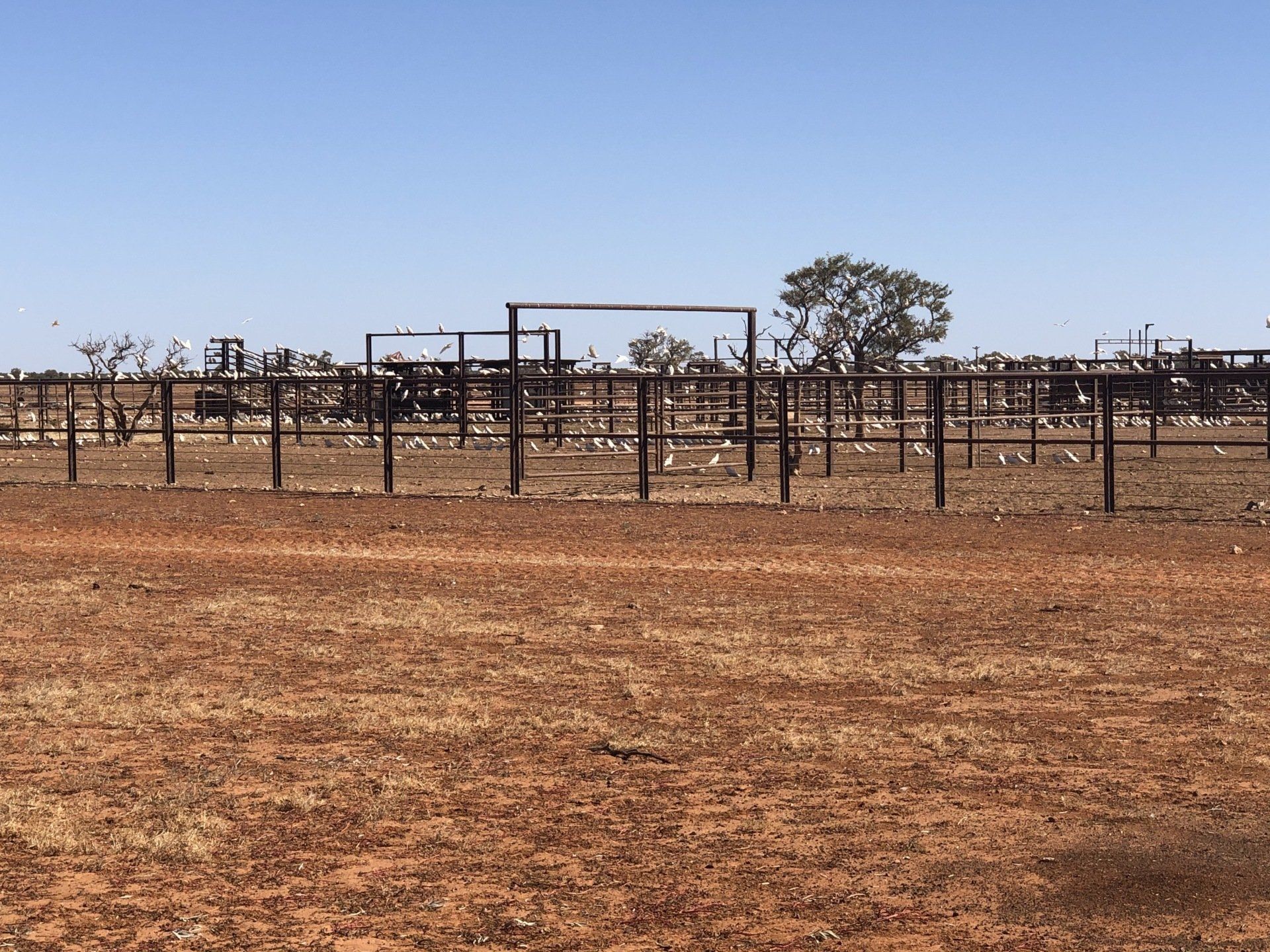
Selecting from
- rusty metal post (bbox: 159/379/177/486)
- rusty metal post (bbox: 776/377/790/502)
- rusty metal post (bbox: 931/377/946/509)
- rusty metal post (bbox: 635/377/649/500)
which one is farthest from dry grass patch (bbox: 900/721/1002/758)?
rusty metal post (bbox: 159/379/177/486)

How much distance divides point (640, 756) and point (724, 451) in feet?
85.5

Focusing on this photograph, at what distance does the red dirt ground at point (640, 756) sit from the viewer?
4527 millimetres

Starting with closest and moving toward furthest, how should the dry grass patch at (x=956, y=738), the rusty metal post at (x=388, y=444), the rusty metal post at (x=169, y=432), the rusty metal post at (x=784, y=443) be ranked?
1. the dry grass patch at (x=956, y=738)
2. the rusty metal post at (x=784, y=443)
3. the rusty metal post at (x=388, y=444)
4. the rusty metal post at (x=169, y=432)

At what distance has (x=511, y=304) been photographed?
20891 mm

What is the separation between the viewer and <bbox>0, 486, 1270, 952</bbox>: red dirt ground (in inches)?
178

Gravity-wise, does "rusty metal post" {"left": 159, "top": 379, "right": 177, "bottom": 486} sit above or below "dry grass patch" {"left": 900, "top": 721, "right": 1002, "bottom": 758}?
above

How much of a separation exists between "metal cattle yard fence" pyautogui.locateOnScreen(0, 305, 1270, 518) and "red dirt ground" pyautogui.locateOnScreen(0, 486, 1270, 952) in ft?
20.5

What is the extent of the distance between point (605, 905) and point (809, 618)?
5462 millimetres

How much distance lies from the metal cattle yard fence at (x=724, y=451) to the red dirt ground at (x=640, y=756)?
6.26 m

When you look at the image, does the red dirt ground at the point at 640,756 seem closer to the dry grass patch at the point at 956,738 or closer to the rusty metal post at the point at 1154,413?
the dry grass patch at the point at 956,738

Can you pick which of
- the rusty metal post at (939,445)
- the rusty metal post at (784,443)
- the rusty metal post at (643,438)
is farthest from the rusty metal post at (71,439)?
the rusty metal post at (939,445)

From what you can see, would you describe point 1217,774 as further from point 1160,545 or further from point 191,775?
point 1160,545

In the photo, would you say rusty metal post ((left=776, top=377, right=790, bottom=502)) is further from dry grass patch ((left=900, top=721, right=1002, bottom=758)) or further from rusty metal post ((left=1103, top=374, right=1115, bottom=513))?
dry grass patch ((left=900, top=721, right=1002, bottom=758))

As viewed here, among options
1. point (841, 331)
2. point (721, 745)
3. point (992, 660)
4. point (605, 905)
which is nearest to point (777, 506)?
point (992, 660)
